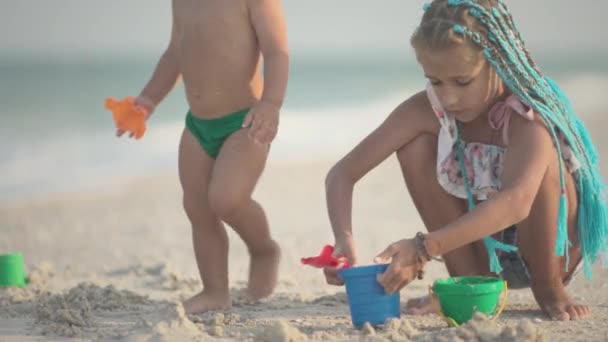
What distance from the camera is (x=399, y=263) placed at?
2566mm

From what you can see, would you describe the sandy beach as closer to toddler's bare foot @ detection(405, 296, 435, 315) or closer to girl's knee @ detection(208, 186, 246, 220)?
toddler's bare foot @ detection(405, 296, 435, 315)

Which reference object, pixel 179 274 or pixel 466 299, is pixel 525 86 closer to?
pixel 466 299

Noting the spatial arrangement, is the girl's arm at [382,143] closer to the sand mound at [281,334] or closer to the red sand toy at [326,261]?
the red sand toy at [326,261]

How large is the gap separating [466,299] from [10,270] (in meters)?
2.58

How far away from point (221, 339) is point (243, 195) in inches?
33.6

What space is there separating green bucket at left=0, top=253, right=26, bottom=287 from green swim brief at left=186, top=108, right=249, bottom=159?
1381 millimetres

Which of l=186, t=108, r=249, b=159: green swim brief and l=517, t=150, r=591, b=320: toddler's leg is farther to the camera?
l=186, t=108, r=249, b=159: green swim brief

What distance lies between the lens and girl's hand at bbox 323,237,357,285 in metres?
2.75

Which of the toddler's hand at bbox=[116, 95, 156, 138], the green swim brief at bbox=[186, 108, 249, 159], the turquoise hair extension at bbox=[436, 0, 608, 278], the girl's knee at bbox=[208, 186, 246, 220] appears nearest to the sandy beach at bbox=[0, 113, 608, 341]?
the turquoise hair extension at bbox=[436, 0, 608, 278]

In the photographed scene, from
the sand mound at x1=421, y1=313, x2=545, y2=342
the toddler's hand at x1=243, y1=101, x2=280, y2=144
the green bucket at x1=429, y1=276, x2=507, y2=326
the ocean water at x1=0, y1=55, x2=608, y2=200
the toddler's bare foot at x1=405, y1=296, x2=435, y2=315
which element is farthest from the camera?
the ocean water at x1=0, y1=55, x2=608, y2=200

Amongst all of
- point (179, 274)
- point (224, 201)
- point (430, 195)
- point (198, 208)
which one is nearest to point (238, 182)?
point (224, 201)

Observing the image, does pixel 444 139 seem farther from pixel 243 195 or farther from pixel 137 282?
pixel 137 282

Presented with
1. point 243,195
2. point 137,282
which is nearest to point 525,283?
point 243,195

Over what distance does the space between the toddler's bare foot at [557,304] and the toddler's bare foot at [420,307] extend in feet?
A: 1.21
